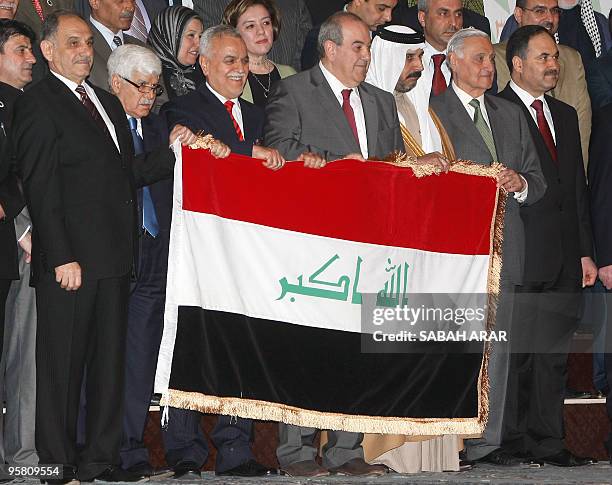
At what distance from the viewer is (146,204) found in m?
6.18

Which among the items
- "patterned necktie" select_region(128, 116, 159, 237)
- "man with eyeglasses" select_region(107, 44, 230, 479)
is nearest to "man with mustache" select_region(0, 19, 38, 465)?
"man with eyeglasses" select_region(107, 44, 230, 479)

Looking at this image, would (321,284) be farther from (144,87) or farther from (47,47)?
(47,47)

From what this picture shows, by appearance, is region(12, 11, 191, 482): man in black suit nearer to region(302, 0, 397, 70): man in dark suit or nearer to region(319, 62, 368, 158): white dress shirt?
region(319, 62, 368, 158): white dress shirt

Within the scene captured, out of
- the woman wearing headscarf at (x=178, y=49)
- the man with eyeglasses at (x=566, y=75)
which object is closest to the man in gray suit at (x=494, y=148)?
the man with eyeglasses at (x=566, y=75)

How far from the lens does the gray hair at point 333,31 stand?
20.8 feet

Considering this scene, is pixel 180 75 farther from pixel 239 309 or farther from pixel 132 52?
pixel 239 309

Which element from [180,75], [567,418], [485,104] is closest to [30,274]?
[180,75]

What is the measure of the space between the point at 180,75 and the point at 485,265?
209cm

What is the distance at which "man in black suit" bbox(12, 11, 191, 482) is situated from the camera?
5512 mm

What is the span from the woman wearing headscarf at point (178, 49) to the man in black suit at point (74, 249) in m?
1.07

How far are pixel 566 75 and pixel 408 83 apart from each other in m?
1.30

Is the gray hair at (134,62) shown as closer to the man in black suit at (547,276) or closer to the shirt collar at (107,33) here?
the shirt collar at (107,33)

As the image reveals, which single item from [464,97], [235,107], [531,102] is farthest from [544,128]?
[235,107]

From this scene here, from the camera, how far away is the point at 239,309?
585 cm
